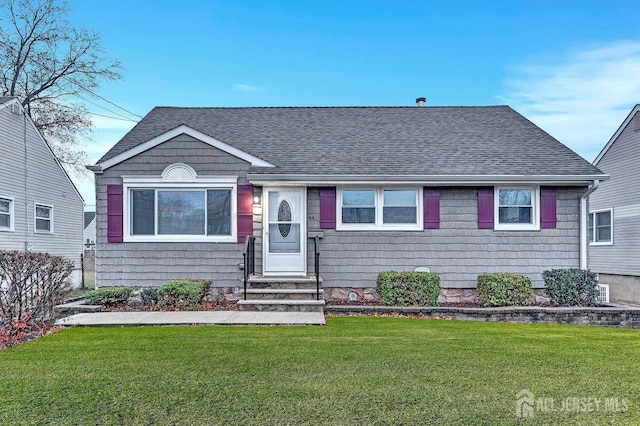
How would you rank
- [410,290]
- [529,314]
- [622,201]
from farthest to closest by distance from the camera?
[622,201], [410,290], [529,314]

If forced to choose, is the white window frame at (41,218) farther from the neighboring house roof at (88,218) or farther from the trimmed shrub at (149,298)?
the neighboring house roof at (88,218)

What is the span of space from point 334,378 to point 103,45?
2099 cm

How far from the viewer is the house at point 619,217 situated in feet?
41.0

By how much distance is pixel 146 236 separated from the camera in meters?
9.16

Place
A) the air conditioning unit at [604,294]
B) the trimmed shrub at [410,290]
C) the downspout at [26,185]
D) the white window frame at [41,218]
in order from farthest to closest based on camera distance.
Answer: the white window frame at [41,218]
the downspout at [26,185]
the air conditioning unit at [604,294]
the trimmed shrub at [410,290]

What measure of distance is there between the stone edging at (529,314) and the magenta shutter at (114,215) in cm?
485

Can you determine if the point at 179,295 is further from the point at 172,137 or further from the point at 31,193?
the point at 31,193

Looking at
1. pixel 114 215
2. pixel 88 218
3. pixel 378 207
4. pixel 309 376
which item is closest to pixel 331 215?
pixel 378 207

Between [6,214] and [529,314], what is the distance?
1434cm

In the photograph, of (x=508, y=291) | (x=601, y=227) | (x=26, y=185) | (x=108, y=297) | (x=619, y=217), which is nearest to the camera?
(x=108, y=297)

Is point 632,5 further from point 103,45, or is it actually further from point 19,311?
point 103,45

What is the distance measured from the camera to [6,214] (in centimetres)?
1269

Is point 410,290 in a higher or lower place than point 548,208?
lower

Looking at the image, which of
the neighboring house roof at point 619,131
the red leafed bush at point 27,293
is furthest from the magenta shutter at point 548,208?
the red leafed bush at point 27,293
